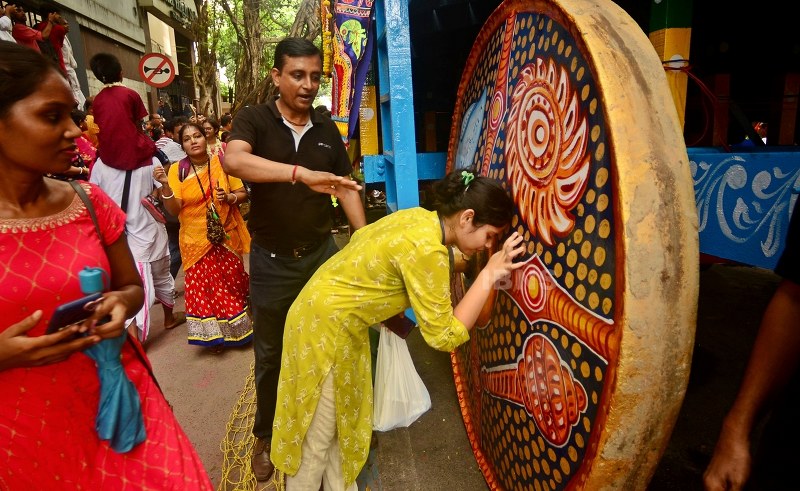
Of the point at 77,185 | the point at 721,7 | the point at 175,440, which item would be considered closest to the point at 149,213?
the point at 77,185

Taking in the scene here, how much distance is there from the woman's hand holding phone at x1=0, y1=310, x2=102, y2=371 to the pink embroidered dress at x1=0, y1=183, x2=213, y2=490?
108 millimetres

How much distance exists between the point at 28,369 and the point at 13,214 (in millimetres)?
402

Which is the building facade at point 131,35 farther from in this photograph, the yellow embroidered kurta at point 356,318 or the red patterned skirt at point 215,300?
the yellow embroidered kurta at point 356,318

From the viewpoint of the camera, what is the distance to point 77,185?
53.0 inches

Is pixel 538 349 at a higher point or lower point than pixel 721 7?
lower

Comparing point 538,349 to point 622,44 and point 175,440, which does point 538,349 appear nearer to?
point 622,44

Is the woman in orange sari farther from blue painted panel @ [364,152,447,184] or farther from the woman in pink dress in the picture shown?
the woman in pink dress

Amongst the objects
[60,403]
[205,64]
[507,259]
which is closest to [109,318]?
[60,403]

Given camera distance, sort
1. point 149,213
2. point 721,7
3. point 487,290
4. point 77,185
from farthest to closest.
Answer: point 149,213
point 721,7
point 487,290
point 77,185

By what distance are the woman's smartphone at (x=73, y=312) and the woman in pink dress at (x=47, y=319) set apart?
2cm

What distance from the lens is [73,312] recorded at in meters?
1.11

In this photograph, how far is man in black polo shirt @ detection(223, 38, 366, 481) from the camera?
2.20 m

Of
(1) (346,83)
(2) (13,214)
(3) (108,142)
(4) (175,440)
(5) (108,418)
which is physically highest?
(1) (346,83)

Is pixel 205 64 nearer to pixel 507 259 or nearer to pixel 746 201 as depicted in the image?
pixel 507 259
